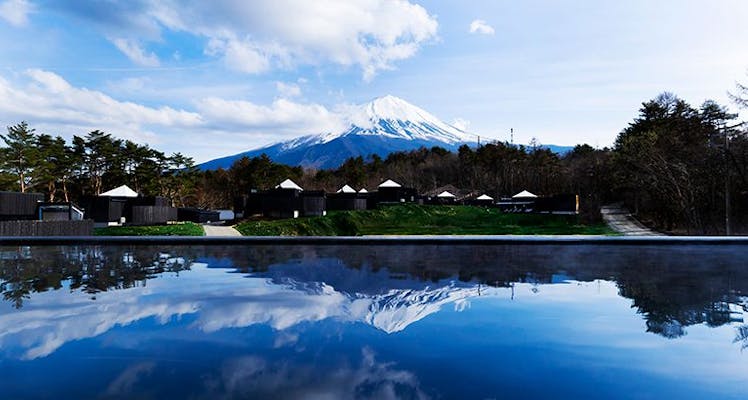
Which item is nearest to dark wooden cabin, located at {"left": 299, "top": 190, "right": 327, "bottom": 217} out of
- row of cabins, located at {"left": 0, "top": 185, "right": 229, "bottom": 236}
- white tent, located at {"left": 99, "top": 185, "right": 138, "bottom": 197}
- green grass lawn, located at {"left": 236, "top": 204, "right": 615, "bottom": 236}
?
green grass lawn, located at {"left": 236, "top": 204, "right": 615, "bottom": 236}

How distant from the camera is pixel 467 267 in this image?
6.28 m

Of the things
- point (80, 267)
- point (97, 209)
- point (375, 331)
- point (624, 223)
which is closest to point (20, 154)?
point (97, 209)

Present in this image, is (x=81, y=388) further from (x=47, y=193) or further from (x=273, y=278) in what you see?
(x=47, y=193)

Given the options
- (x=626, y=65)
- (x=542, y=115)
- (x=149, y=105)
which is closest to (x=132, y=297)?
(x=626, y=65)

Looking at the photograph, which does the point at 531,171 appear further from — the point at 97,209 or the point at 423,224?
the point at 97,209

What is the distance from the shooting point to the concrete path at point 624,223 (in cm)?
2758

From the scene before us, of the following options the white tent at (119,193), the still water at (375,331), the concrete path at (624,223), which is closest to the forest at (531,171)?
the concrete path at (624,223)

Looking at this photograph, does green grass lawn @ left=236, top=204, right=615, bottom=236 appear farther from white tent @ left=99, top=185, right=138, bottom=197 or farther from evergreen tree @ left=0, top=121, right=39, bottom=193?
evergreen tree @ left=0, top=121, right=39, bottom=193

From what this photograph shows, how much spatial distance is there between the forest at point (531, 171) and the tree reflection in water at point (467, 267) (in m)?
20.0

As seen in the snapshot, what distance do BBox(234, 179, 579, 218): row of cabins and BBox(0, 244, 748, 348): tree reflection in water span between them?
601 inches

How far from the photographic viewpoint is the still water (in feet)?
7.72

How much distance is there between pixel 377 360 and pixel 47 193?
49988mm

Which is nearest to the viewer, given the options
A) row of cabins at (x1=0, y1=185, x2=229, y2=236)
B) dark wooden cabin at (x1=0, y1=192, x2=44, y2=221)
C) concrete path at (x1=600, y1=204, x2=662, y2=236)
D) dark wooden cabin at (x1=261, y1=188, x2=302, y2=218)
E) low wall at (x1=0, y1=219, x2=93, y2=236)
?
low wall at (x1=0, y1=219, x2=93, y2=236)

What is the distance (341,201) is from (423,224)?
18.1ft
